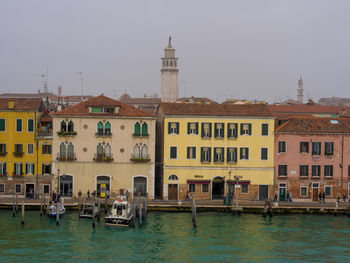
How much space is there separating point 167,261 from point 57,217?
11572 millimetres

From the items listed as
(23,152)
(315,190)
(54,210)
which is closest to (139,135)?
(23,152)

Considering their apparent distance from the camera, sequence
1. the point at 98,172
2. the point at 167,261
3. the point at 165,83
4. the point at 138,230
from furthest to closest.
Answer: the point at 165,83, the point at 98,172, the point at 138,230, the point at 167,261

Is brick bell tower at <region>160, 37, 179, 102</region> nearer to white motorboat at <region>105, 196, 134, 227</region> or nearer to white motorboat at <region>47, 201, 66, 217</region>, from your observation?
white motorboat at <region>47, 201, 66, 217</region>

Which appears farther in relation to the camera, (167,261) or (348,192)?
(348,192)

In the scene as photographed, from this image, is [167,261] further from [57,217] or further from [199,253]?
[57,217]

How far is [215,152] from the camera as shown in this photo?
54656 millimetres

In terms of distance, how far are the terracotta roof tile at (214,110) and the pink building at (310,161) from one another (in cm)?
239

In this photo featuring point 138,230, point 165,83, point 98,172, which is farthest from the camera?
point 165,83

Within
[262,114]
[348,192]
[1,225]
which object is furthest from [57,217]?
[348,192]

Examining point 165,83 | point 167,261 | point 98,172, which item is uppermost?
point 165,83

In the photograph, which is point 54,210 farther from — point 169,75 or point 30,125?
point 169,75

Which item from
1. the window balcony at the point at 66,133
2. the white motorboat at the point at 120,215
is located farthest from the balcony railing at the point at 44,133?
the white motorboat at the point at 120,215

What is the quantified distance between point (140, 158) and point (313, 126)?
14993mm

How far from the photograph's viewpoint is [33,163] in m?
55.2
